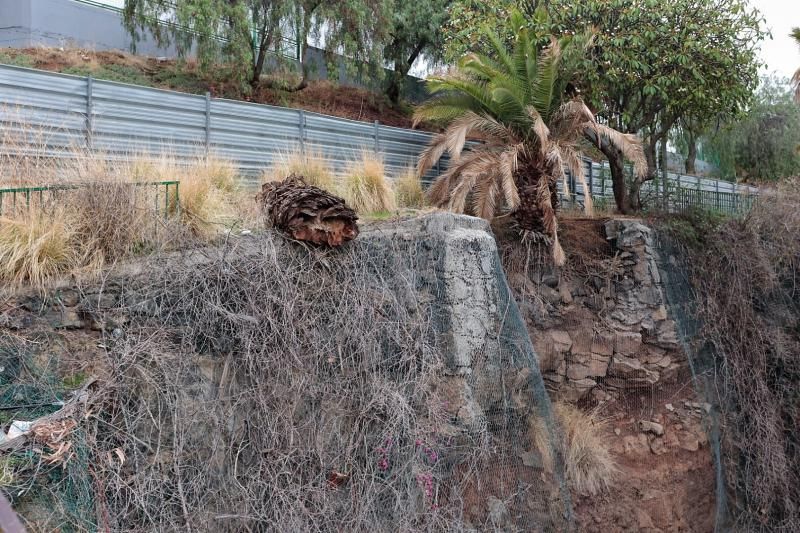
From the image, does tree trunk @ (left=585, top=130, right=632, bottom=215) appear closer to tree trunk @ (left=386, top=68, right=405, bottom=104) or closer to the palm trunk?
the palm trunk

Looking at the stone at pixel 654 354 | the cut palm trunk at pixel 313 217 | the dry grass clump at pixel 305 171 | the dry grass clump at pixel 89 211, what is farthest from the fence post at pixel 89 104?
the stone at pixel 654 354

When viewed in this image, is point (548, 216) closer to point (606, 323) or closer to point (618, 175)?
point (606, 323)

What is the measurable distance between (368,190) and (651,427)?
16.8ft

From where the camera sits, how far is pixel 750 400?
9359 millimetres

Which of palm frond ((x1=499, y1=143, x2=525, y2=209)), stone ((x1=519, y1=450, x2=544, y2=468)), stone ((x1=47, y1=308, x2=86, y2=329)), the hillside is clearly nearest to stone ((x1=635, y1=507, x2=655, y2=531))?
stone ((x1=519, y1=450, x2=544, y2=468))

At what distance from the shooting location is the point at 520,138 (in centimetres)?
1012

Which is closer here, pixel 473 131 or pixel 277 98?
pixel 473 131

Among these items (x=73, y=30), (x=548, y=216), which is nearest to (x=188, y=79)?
(x=73, y=30)

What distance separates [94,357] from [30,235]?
4.47 feet

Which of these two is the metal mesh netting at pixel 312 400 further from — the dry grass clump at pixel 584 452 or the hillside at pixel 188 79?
the hillside at pixel 188 79

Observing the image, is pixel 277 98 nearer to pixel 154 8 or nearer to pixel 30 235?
pixel 154 8

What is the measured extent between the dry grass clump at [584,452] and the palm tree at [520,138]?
2.09m

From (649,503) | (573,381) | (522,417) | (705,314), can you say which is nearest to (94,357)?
(522,417)

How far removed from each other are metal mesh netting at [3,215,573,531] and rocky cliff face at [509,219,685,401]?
2.34 meters
